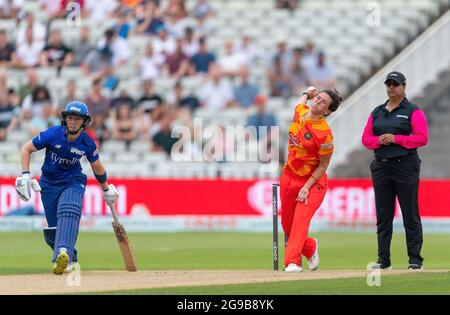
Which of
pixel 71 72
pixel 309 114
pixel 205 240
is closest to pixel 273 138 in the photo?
pixel 205 240

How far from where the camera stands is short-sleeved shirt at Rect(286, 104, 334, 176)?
48.5ft

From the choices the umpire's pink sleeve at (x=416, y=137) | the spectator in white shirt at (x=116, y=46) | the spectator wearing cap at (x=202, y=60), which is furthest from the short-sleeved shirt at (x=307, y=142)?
the spectator in white shirt at (x=116, y=46)

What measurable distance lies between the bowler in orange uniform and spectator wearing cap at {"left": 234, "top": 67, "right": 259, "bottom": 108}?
44.8 ft

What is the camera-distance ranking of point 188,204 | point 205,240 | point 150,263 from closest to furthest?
point 150,263 → point 205,240 → point 188,204

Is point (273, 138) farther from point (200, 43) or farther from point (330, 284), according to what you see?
point (330, 284)

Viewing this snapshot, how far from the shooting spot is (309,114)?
586 inches

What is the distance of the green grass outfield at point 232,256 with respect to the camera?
13.1 metres

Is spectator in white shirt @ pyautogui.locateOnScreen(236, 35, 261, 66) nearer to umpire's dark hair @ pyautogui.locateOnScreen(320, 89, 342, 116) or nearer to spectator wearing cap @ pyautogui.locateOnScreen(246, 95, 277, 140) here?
spectator wearing cap @ pyautogui.locateOnScreen(246, 95, 277, 140)

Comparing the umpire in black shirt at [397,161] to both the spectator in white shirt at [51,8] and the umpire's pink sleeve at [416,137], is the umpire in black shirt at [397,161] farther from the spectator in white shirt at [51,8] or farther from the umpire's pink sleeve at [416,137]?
the spectator in white shirt at [51,8]

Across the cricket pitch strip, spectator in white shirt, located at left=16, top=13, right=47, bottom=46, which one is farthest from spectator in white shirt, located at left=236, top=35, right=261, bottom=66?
the cricket pitch strip

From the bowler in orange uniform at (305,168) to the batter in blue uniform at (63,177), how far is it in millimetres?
2233

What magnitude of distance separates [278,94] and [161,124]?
277 cm

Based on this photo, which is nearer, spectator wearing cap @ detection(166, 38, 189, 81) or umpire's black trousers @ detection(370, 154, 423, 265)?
umpire's black trousers @ detection(370, 154, 423, 265)

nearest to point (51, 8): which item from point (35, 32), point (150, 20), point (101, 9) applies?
point (101, 9)
